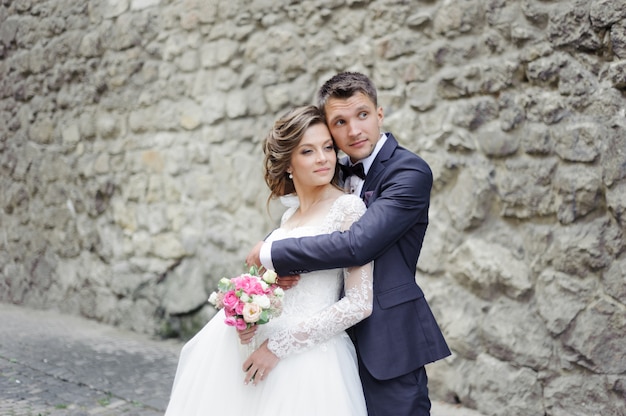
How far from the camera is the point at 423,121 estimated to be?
415 centimetres

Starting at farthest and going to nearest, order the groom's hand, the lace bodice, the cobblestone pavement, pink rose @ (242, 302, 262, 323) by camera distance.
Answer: the cobblestone pavement → the groom's hand → the lace bodice → pink rose @ (242, 302, 262, 323)

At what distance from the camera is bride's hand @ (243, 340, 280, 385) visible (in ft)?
7.25

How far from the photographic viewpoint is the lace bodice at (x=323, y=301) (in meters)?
2.18

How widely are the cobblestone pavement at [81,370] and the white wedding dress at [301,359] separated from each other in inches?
68.6

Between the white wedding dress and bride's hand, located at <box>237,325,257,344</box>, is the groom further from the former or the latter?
bride's hand, located at <box>237,325,257,344</box>

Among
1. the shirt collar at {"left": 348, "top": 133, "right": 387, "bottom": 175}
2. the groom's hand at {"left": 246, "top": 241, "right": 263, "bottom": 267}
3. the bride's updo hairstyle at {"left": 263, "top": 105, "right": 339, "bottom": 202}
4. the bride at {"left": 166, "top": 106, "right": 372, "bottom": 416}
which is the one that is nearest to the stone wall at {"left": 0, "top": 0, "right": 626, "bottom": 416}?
the shirt collar at {"left": 348, "top": 133, "right": 387, "bottom": 175}

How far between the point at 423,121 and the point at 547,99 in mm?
809

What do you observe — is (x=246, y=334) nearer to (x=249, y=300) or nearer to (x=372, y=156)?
(x=249, y=300)

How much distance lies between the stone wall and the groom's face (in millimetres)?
1536

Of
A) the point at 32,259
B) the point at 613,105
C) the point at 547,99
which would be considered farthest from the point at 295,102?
the point at 32,259

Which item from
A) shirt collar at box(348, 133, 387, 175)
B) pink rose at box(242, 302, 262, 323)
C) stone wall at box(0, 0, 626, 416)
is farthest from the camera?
stone wall at box(0, 0, 626, 416)

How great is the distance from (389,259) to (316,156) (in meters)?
0.43

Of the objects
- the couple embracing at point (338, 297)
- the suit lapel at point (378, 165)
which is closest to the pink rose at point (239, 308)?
the couple embracing at point (338, 297)

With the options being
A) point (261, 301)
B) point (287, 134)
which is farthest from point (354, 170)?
point (261, 301)
